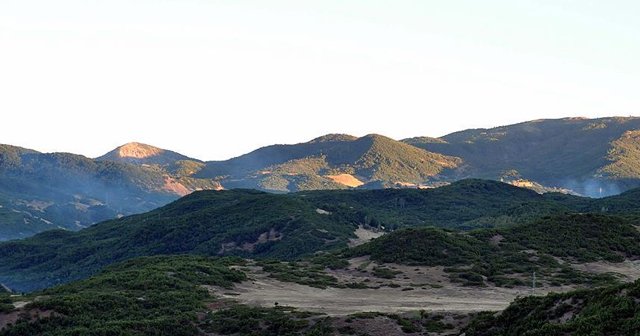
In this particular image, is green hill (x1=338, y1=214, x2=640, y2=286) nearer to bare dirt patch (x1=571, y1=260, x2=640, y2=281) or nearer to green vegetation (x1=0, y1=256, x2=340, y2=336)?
bare dirt patch (x1=571, y1=260, x2=640, y2=281)

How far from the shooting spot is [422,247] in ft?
376

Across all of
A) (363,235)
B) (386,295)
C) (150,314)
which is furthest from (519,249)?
(363,235)

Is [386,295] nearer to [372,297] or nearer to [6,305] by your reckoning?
[372,297]

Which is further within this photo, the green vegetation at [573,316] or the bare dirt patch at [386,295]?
the bare dirt patch at [386,295]

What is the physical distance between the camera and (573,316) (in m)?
43.5

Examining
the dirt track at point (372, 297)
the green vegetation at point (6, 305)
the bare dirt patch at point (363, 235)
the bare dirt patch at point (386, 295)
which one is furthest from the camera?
the bare dirt patch at point (363, 235)

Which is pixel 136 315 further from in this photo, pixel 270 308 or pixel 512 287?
pixel 512 287

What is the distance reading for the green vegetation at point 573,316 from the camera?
126 ft

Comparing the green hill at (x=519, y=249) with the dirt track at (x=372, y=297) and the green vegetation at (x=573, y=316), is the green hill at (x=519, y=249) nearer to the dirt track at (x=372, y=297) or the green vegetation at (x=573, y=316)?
the dirt track at (x=372, y=297)

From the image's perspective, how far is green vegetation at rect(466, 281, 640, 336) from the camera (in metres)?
38.4

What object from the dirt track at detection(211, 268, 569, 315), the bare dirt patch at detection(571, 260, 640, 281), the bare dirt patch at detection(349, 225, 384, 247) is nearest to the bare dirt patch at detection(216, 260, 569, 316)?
the dirt track at detection(211, 268, 569, 315)

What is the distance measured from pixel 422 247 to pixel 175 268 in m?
39.4

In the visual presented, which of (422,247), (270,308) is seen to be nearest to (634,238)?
(422,247)


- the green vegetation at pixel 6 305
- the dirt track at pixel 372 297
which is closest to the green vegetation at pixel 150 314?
the green vegetation at pixel 6 305
